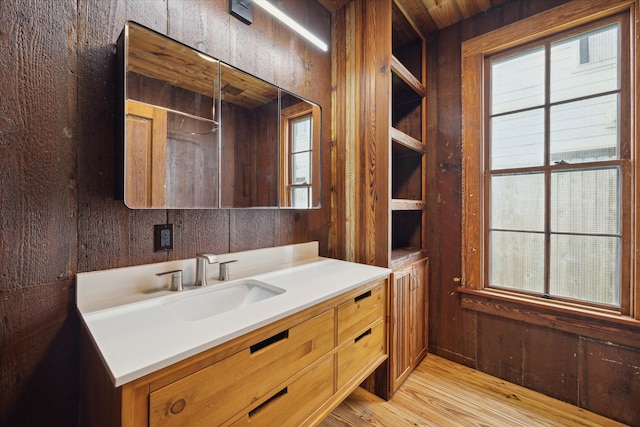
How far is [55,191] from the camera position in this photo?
3.06 feet

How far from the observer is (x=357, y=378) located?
134 cm

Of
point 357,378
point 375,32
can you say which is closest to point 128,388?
point 357,378

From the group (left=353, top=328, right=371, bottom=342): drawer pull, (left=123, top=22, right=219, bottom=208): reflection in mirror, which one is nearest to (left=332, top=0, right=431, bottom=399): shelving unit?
(left=353, top=328, right=371, bottom=342): drawer pull

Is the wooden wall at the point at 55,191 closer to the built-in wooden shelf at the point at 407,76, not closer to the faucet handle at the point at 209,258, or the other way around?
the faucet handle at the point at 209,258

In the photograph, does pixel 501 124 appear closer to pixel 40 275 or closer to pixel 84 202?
pixel 84 202

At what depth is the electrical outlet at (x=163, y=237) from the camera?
1155 mm

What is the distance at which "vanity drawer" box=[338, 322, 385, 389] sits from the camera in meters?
1.24

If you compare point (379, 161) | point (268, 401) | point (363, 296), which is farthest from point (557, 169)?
point (268, 401)

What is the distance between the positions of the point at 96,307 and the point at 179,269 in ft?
1.02

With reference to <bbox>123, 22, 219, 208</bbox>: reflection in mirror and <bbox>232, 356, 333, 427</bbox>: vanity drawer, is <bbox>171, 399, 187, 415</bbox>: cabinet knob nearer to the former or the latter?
<bbox>232, 356, 333, 427</bbox>: vanity drawer

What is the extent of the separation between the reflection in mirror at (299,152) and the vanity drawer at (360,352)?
83cm

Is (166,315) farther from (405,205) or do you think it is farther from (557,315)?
(557,315)

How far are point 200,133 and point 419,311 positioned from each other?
→ 1846 mm

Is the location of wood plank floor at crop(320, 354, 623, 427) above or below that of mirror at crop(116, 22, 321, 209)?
below
